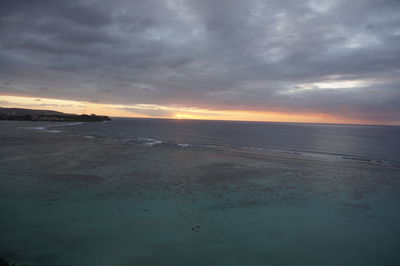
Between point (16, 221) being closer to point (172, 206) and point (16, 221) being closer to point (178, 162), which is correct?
point (172, 206)

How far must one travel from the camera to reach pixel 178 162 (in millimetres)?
36406

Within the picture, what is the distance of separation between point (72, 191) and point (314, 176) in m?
28.4

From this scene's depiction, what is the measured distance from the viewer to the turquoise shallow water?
12.1 m

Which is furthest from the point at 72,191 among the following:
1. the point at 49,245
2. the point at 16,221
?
the point at 49,245

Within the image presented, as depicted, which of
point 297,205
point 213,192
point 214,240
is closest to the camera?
point 214,240

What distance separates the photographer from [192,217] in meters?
16.4

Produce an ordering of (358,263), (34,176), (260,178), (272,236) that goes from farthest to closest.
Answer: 1. (260,178)
2. (34,176)
3. (272,236)
4. (358,263)

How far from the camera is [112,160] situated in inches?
1412

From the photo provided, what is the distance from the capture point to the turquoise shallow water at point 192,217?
1208cm

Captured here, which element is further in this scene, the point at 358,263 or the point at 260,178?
the point at 260,178

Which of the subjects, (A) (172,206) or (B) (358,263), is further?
(A) (172,206)

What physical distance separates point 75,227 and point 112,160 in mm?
22709

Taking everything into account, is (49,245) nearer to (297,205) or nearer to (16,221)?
(16,221)

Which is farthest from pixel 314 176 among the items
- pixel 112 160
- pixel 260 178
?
pixel 112 160
